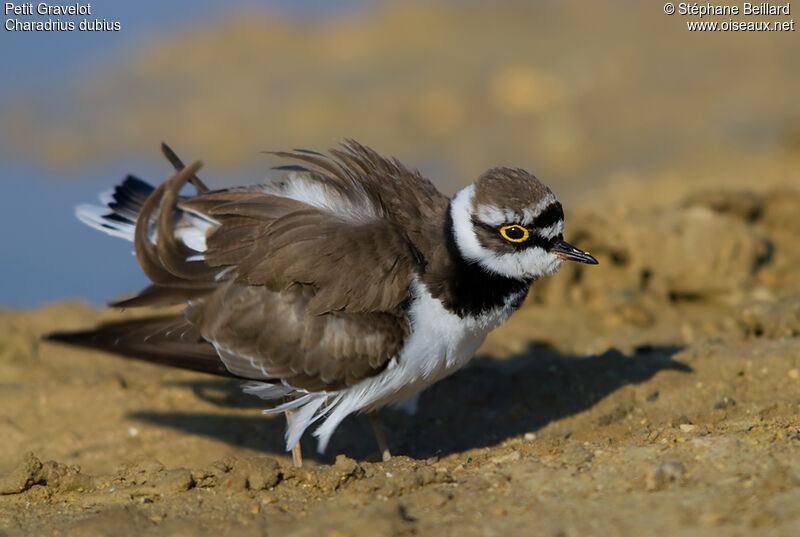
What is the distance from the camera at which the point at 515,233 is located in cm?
584

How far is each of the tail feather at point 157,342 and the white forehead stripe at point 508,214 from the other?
6.29ft

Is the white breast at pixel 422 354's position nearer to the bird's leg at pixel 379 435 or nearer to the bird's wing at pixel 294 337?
the bird's wing at pixel 294 337

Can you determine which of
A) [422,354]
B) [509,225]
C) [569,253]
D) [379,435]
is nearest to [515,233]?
[509,225]

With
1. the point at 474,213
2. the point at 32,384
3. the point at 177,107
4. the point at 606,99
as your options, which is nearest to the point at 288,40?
the point at 177,107

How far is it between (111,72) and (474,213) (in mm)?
16886

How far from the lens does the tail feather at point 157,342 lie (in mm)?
6000

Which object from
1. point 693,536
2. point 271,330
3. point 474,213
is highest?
point 474,213

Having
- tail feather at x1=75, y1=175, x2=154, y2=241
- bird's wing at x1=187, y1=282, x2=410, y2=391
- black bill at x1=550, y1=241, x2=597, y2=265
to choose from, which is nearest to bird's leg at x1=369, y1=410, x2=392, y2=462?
bird's wing at x1=187, y1=282, x2=410, y2=391

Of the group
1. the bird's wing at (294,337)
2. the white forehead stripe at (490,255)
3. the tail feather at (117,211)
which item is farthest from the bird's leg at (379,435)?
the tail feather at (117,211)

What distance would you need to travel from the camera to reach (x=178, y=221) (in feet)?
21.1

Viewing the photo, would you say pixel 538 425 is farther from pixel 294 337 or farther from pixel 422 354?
pixel 294 337

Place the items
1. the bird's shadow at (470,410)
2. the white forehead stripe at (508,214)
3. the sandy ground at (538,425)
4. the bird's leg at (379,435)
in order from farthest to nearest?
the bird's shadow at (470,410), the bird's leg at (379,435), the white forehead stripe at (508,214), the sandy ground at (538,425)

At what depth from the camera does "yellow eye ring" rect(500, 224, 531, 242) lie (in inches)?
229

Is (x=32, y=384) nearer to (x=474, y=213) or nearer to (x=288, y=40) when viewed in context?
(x=474, y=213)
